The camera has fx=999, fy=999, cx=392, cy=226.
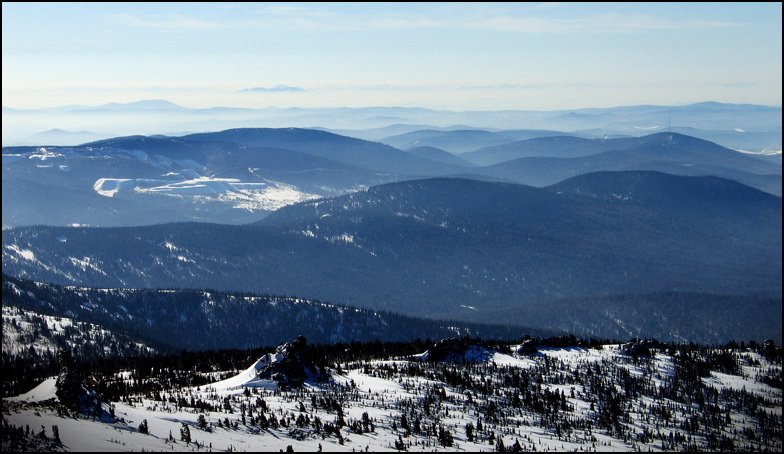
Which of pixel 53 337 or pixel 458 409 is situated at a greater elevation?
pixel 458 409

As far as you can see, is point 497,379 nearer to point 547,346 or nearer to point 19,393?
point 547,346

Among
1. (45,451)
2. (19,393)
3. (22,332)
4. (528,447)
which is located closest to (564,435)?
(528,447)

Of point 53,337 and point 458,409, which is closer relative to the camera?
point 458,409

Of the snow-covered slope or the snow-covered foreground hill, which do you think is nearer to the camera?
the snow-covered foreground hill

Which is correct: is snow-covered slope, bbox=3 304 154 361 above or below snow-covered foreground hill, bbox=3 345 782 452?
below

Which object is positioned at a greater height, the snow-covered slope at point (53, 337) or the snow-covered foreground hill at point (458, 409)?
the snow-covered foreground hill at point (458, 409)

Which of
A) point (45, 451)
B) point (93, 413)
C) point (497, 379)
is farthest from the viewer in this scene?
point (497, 379)

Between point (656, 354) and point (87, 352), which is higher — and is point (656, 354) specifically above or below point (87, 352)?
above

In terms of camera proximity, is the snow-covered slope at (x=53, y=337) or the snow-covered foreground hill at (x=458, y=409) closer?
the snow-covered foreground hill at (x=458, y=409)
